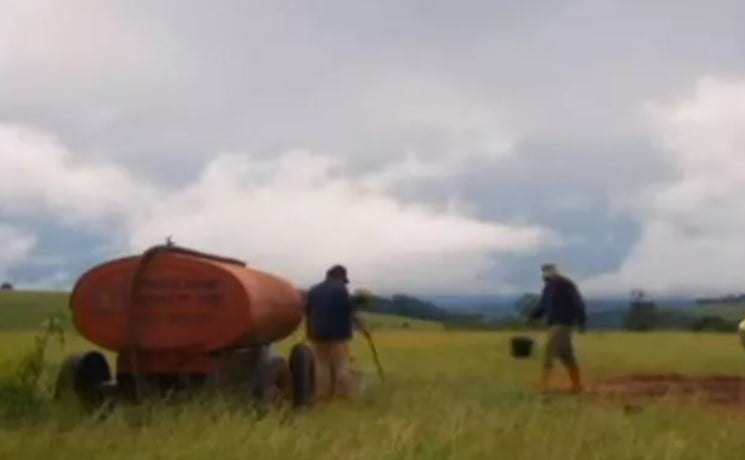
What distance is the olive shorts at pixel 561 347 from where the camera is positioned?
22.6 meters

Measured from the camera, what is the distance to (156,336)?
17.8 meters

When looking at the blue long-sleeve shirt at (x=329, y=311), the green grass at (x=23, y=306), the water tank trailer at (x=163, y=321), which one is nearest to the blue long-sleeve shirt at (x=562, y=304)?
the blue long-sleeve shirt at (x=329, y=311)

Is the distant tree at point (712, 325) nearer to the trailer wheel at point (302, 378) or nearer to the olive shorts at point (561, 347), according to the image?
the olive shorts at point (561, 347)

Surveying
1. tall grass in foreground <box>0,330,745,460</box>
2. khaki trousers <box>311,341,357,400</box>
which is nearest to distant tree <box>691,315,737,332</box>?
khaki trousers <box>311,341,357,400</box>

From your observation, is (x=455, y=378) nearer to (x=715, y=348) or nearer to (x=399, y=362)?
(x=399, y=362)

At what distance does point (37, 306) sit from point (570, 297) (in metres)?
59.5

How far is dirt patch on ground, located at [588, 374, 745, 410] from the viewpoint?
2100cm

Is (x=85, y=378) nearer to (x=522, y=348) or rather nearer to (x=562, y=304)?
(x=562, y=304)

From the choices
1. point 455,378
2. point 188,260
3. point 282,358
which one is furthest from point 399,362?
point 188,260

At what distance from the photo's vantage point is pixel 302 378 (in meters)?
19.4

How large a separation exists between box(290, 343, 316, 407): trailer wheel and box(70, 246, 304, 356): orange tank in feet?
4.75

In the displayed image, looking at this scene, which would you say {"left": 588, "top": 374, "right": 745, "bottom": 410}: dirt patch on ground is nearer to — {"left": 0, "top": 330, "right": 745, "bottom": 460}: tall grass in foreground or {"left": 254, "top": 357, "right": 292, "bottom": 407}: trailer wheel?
{"left": 0, "top": 330, "right": 745, "bottom": 460}: tall grass in foreground

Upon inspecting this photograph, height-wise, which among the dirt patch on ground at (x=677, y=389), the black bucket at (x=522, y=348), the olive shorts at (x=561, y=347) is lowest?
the dirt patch on ground at (x=677, y=389)

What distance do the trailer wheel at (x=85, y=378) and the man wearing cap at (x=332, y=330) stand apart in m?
3.32
